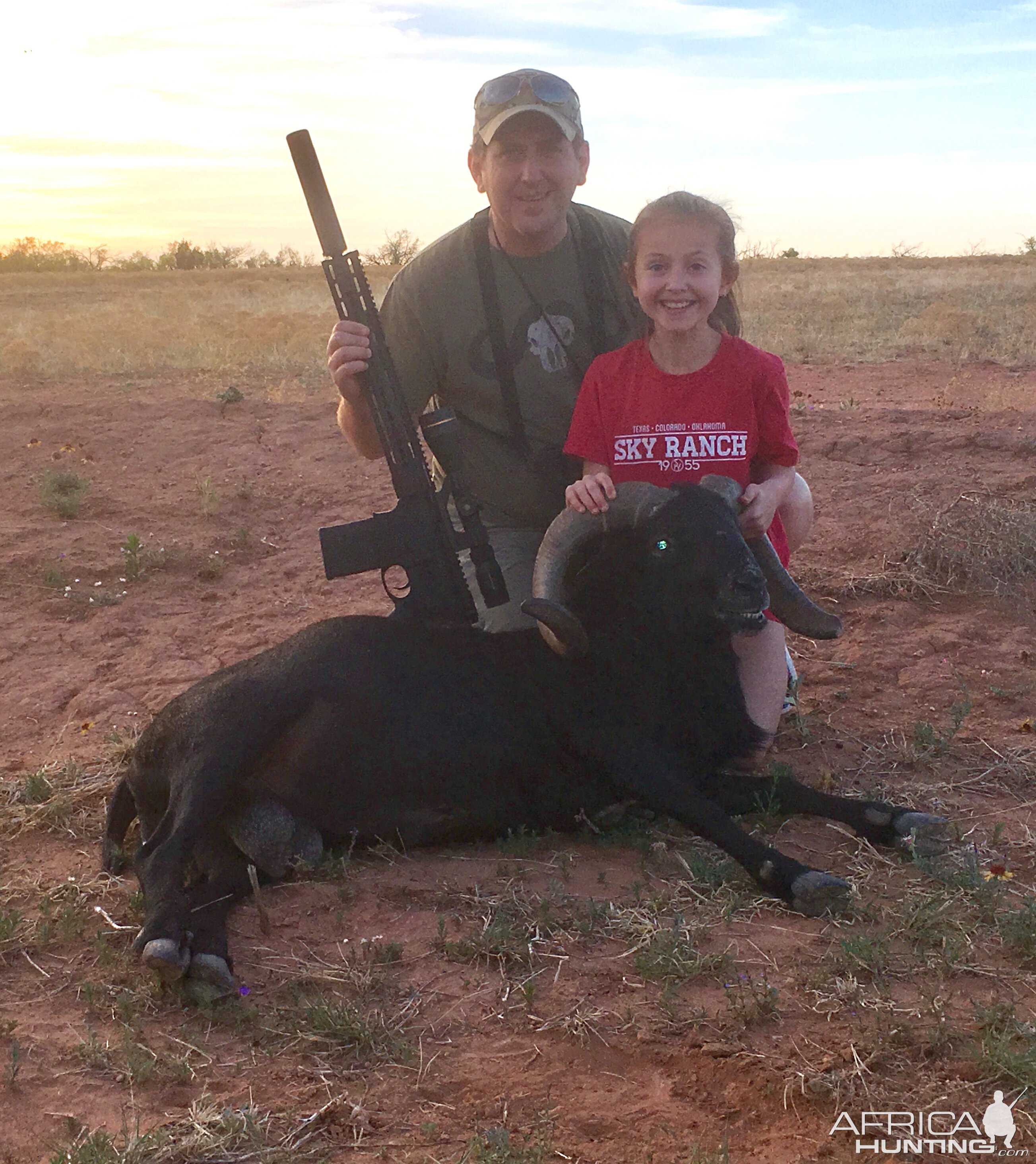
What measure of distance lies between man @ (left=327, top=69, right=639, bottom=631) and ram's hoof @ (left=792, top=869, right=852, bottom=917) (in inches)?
75.1

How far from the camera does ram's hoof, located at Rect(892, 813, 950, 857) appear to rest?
13.2 ft

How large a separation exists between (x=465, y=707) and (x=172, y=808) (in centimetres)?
106

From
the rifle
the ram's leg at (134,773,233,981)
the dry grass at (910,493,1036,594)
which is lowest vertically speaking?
the ram's leg at (134,773,233,981)

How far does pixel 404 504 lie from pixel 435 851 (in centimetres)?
135

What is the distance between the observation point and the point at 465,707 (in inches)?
164

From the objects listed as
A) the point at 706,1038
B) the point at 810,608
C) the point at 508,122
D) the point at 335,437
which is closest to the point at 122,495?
the point at 335,437

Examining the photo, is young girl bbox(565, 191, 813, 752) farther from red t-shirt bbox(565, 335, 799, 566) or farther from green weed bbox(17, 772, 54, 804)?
green weed bbox(17, 772, 54, 804)

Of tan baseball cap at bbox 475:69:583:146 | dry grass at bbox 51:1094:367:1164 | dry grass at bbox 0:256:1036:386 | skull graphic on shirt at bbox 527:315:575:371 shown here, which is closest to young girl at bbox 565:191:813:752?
skull graphic on shirt at bbox 527:315:575:371

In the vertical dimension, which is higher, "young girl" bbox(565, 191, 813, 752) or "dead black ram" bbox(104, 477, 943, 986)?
"young girl" bbox(565, 191, 813, 752)

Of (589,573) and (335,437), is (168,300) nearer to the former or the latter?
(335,437)

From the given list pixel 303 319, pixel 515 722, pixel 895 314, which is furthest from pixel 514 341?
pixel 303 319

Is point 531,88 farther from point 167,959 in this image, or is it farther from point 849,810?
point 167,959

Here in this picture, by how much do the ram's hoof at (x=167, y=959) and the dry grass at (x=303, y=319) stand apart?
9.70 m

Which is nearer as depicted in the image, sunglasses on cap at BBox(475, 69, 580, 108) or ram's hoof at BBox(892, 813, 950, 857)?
ram's hoof at BBox(892, 813, 950, 857)
